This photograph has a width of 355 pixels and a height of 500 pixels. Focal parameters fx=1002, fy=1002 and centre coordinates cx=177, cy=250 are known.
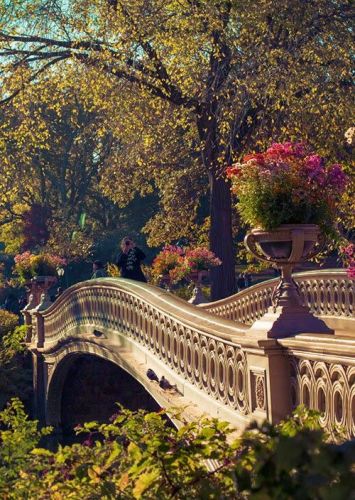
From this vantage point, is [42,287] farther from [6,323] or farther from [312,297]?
[312,297]

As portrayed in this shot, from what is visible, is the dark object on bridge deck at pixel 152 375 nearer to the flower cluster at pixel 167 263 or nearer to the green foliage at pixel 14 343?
the flower cluster at pixel 167 263

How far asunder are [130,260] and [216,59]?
4925mm

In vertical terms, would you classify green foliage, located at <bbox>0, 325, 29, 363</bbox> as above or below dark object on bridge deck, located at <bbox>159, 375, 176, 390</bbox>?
below

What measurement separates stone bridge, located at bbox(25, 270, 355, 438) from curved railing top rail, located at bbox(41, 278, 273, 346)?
0.02 metres

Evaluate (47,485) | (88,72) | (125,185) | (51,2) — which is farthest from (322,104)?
(47,485)

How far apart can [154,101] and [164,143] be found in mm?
4276

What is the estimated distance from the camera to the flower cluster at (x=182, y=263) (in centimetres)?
2025

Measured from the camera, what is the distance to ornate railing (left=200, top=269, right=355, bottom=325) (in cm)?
1681

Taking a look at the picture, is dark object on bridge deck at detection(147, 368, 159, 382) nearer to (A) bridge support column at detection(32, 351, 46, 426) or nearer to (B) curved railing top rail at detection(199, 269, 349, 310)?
(B) curved railing top rail at detection(199, 269, 349, 310)

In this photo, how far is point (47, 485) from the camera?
6.16 meters

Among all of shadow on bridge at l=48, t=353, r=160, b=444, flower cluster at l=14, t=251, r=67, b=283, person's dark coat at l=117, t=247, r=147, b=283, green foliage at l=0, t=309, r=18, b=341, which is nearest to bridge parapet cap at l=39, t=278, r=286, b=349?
person's dark coat at l=117, t=247, r=147, b=283

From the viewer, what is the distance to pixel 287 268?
9.13 metres

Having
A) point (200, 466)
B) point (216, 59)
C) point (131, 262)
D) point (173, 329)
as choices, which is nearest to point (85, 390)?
point (131, 262)

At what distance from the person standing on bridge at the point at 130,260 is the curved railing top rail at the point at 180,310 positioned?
59cm
